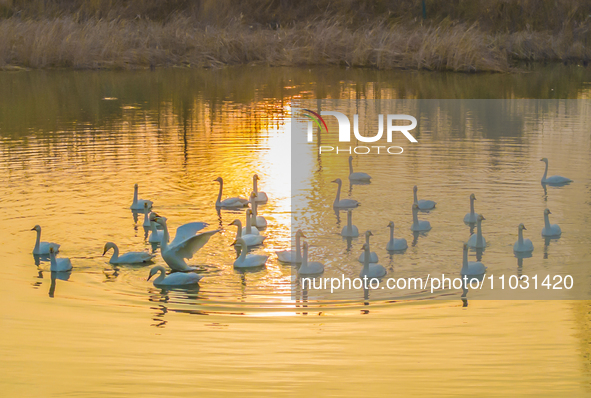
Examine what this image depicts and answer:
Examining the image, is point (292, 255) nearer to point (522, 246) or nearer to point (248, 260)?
point (248, 260)

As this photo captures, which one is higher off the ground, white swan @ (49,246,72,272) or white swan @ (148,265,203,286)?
white swan @ (49,246,72,272)

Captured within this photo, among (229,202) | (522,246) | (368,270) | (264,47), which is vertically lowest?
(368,270)

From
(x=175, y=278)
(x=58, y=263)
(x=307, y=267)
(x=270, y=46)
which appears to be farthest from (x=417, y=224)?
(x=270, y=46)

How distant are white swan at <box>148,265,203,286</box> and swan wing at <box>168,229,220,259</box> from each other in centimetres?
42

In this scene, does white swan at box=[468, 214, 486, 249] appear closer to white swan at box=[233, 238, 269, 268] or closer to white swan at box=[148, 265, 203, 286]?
white swan at box=[233, 238, 269, 268]

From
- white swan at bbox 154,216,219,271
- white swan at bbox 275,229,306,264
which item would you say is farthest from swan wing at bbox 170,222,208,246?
white swan at bbox 275,229,306,264

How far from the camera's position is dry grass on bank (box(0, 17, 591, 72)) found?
32.0 m

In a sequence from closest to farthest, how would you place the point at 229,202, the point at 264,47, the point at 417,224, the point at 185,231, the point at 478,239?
the point at 185,231
the point at 478,239
the point at 417,224
the point at 229,202
the point at 264,47

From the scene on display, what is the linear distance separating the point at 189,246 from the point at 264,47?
1079 inches

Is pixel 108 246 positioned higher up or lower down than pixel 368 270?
higher up

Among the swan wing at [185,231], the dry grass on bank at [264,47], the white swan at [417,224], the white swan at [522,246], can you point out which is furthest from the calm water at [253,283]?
the dry grass on bank at [264,47]

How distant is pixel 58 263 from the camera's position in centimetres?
923

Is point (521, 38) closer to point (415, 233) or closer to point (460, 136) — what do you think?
point (460, 136)

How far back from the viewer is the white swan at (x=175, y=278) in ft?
28.8
